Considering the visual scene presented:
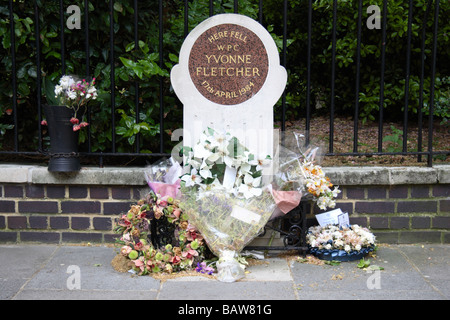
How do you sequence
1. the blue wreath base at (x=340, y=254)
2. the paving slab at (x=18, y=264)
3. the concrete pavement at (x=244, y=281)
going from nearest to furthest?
the concrete pavement at (x=244, y=281), the paving slab at (x=18, y=264), the blue wreath base at (x=340, y=254)

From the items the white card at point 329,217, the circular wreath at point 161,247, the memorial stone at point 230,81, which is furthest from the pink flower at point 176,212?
the white card at point 329,217

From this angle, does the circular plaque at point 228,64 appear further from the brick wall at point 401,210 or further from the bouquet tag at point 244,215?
the brick wall at point 401,210

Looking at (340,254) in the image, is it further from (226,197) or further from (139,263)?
(139,263)

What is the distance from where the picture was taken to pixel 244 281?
11.3 ft

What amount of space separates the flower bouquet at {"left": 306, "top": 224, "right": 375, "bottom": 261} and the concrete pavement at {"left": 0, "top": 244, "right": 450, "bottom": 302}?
0.08m

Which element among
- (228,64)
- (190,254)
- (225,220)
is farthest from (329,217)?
(228,64)

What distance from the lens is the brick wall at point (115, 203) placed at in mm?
4105

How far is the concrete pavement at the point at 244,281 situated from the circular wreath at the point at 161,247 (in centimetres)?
12

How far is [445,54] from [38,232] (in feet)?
14.3

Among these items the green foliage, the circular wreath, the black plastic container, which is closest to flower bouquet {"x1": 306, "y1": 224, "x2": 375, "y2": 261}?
the circular wreath

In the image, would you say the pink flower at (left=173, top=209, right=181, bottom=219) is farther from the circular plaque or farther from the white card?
the white card

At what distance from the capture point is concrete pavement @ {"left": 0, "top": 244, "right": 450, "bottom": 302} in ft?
10.5

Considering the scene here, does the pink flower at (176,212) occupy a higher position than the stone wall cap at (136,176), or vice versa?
the stone wall cap at (136,176)

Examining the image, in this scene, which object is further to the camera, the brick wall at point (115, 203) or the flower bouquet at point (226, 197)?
the brick wall at point (115, 203)
